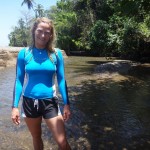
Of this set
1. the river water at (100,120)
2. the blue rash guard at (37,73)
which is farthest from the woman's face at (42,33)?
the river water at (100,120)

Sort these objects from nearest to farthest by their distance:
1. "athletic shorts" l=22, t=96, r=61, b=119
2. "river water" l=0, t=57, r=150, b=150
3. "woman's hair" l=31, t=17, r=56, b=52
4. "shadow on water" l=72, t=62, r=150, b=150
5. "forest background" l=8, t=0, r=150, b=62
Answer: "athletic shorts" l=22, t=96, r=61, b=119 → "woman's hair" l=31, t=17, r=56, b=52 → "river water" l=0, t=57, r=150, b=150 → "shadow on water" l=72, t=62, r=150, b=150 → "forest background" l=8, t=0, r=150, b=62

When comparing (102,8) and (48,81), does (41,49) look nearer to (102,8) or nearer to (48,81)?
(48,81)

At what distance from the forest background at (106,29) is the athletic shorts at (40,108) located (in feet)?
21.9

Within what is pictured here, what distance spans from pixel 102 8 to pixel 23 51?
2872cm

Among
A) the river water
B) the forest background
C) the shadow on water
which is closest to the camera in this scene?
the river water

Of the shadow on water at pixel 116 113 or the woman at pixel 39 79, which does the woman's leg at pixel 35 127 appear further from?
the shadow on water at pixel 116 113

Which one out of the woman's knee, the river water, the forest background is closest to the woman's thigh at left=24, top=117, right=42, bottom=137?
the woman's knee

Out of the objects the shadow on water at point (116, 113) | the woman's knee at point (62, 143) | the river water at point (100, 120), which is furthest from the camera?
the shadow on water at point (116, 113)

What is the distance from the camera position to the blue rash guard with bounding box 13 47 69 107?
3770 millimetres

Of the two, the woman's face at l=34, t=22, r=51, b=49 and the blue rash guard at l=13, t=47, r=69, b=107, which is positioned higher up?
the woman's face at l=34, t=22, r=51, b=49

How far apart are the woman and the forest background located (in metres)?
6.35

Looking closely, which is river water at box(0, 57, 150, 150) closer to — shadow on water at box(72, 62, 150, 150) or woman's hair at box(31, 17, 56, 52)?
shadow on water at box(72, 62, 150, 150)

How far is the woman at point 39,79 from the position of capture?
376cm

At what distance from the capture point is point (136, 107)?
8.88 meters
